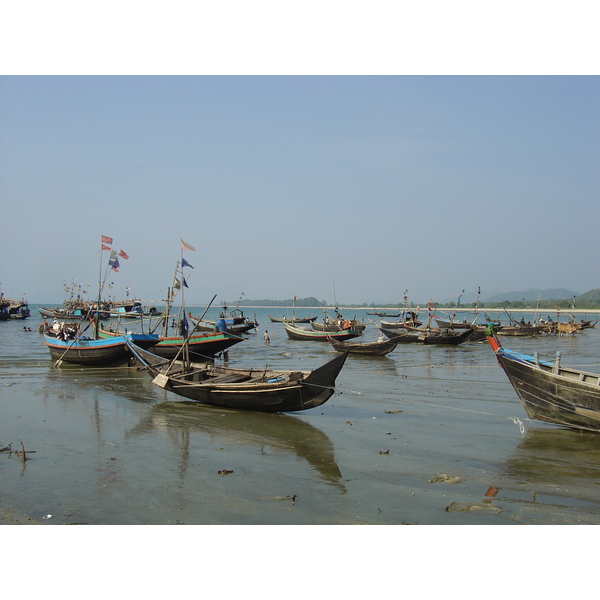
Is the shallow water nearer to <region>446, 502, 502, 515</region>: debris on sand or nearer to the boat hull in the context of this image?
A: <region>446, 502, 502, 515</region>: debris on sand

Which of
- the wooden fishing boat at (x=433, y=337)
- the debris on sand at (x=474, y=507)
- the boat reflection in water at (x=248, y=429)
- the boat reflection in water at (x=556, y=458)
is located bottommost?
the boat reflection in water at (x=248, y=429)

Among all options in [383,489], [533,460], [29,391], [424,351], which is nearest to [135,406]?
[29,391]

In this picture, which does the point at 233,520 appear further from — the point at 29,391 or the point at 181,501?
the point at 29,391

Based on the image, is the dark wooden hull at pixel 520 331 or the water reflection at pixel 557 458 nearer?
the water reflection at pixel 557 458

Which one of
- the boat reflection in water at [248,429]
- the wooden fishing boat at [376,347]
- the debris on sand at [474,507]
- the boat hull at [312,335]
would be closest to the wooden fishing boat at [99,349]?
the boat reflection in water at [248,429]

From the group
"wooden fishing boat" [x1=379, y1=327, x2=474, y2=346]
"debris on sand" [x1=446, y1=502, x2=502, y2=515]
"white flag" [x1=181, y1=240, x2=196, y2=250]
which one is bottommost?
"debris on sand" [x1=446, y1=502, x2=502, y2=515]

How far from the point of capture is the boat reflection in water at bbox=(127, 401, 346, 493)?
410 inches

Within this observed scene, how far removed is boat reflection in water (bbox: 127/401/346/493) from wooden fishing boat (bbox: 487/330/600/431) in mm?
5100

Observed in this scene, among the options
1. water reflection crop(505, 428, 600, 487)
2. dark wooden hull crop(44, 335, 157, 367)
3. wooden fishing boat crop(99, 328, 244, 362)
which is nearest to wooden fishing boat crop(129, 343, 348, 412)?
water reflection crop(505, 428, 600, 487)

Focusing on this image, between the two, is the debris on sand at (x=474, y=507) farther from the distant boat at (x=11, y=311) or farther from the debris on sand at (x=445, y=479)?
the distant boat at (x=11, y=311)

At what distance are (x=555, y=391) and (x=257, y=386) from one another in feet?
23.7

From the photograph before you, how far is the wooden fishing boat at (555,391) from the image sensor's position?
1150cm

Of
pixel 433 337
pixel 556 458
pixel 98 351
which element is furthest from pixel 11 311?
pixel 556 458

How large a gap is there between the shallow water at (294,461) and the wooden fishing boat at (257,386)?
1.30 ft
